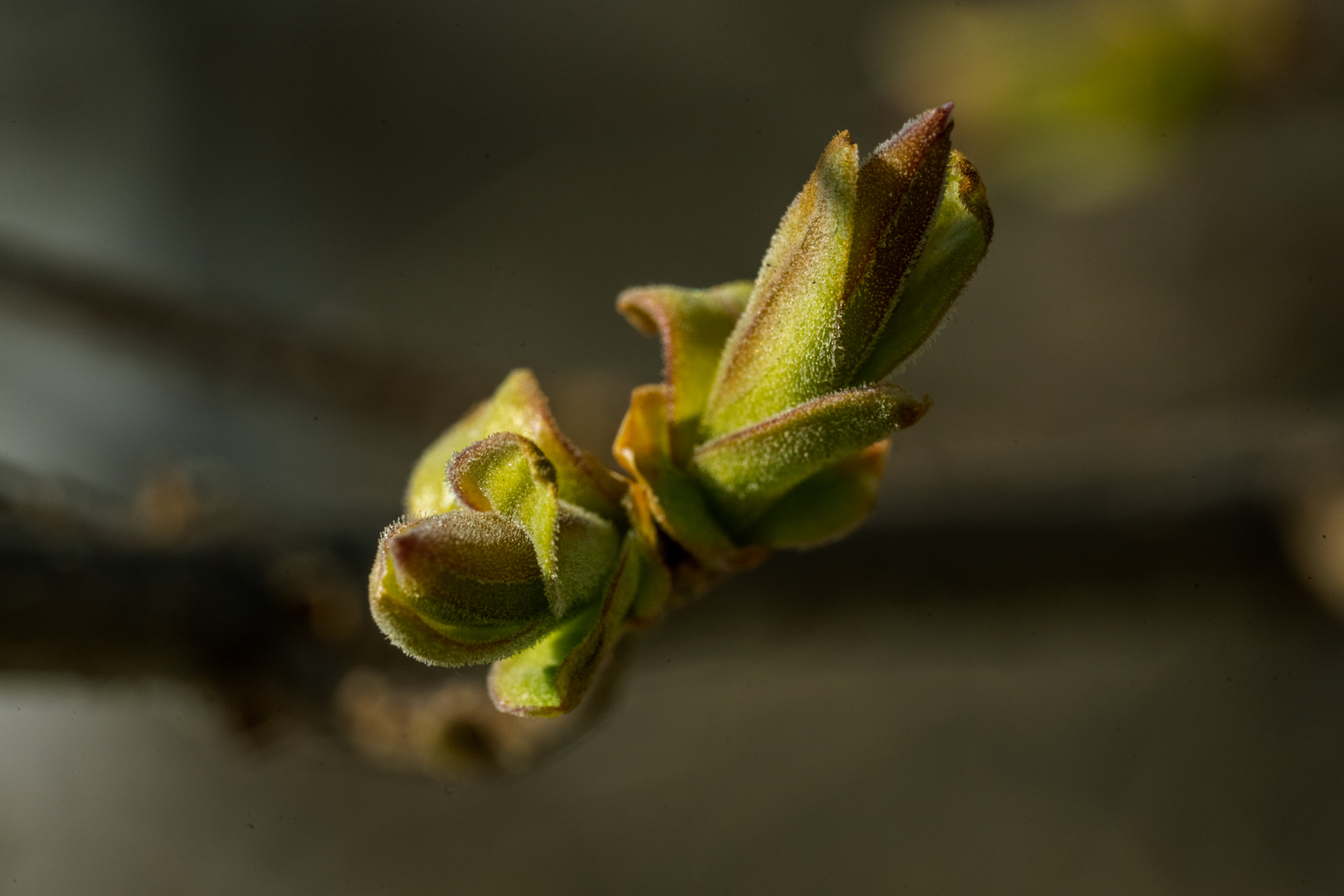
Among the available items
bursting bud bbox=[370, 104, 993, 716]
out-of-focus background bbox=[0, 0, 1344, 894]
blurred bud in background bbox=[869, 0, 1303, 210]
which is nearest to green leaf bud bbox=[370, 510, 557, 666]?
bursting bud bbox=[370, 104, 993, 716]

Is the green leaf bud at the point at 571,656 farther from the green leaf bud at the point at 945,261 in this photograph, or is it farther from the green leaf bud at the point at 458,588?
the green leaf bud at the point at 945,261

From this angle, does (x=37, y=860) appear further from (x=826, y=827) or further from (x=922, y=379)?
(x=922, y=379)

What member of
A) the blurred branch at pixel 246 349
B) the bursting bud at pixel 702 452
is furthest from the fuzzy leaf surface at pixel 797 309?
the blurred branch at pixel 246 349

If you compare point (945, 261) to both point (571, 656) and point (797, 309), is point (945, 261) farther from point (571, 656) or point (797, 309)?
point (571, 656)

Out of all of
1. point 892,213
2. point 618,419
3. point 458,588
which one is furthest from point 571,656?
point 618,419

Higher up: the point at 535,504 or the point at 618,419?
the point at 535,504
